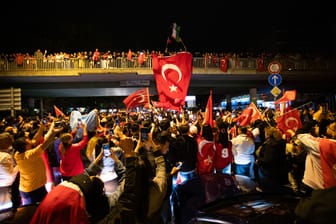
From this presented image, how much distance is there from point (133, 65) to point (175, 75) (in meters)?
21.4

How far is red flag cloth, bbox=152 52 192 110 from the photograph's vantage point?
9.02 m

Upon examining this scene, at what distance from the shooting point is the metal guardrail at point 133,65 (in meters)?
29.0

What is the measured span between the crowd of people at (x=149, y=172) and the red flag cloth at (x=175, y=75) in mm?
1354

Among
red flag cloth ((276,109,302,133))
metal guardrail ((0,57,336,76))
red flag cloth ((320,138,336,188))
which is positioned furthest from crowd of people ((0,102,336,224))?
metal guardrail ((0,57,336,76))

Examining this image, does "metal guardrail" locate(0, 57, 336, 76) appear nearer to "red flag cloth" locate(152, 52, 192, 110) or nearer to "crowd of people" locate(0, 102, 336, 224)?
"red flag cloth" locate(152, 52, 192, 110)

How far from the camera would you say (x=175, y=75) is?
9.14m

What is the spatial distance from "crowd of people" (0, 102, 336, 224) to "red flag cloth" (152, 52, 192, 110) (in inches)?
53.3

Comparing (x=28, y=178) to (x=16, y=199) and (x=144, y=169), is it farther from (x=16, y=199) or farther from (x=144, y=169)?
(x=144, y=169)

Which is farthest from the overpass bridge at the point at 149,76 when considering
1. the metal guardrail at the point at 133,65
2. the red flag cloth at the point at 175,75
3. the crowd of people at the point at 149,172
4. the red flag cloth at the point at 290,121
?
the crowd of people at the point at 149,172

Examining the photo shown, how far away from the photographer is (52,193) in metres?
2.75

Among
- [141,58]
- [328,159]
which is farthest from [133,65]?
[328,159]

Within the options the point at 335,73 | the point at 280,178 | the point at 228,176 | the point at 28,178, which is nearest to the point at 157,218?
the point at 228,176

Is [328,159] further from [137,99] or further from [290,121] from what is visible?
[137,99]

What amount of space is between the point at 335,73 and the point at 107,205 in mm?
33975
